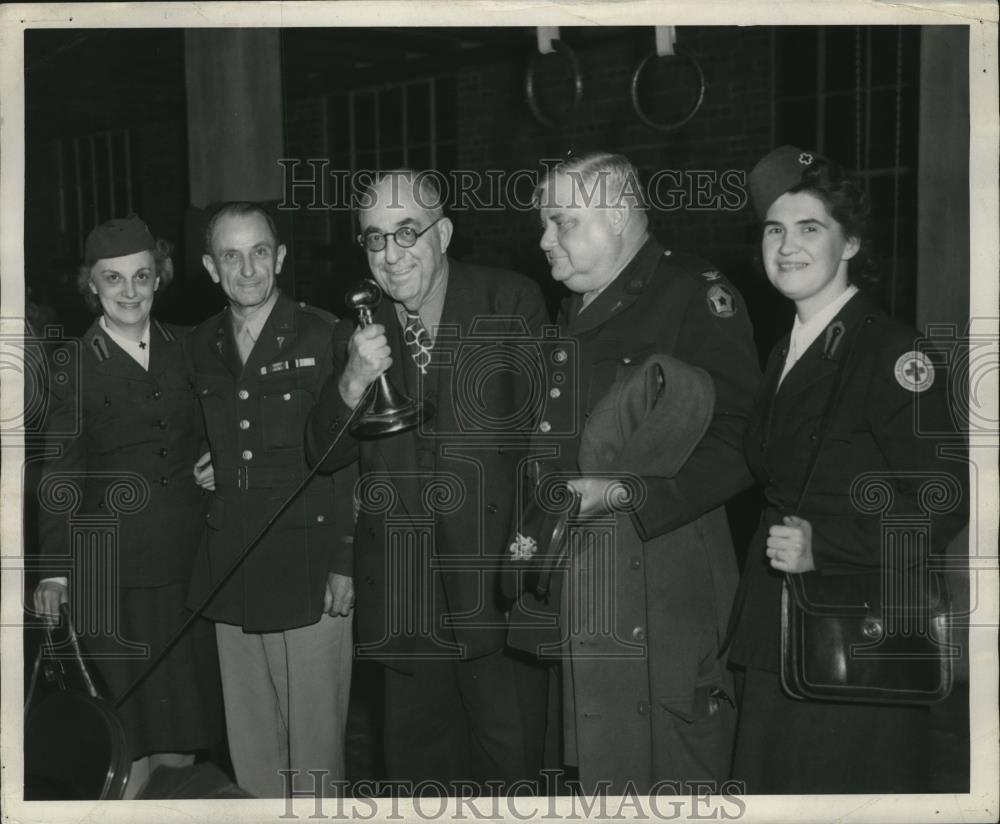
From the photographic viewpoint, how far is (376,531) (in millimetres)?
3475

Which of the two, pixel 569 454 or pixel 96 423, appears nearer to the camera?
pixel 569 454

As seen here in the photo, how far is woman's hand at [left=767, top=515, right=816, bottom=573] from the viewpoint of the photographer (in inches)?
117

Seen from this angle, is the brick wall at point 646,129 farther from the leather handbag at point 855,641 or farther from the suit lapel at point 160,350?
the leather handbag at point 855,641

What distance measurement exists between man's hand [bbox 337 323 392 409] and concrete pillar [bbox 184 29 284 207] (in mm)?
1007

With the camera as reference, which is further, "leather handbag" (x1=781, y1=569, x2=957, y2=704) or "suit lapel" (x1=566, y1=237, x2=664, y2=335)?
"suit lapel" (x1=566, y1=237, x2=664, y2=335)

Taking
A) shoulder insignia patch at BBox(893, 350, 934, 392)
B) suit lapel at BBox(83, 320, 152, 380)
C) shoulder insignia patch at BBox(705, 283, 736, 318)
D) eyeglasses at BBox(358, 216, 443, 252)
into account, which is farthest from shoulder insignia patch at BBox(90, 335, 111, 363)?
shoulder insignia patch at BBox(893, 350, 934, 392)

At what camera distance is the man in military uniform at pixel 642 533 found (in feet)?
10.2

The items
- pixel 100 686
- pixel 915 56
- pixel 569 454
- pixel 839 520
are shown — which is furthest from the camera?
pixel 915 56

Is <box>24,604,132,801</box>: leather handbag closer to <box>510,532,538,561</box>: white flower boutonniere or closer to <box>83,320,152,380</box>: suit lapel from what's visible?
<box>83,320,152,380</box>: suit lapel

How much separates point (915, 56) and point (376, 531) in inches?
168

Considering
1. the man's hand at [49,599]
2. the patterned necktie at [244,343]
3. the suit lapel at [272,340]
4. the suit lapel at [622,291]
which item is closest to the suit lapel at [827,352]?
the suit lapel at [622,291]

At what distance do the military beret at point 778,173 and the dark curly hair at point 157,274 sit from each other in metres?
1.87

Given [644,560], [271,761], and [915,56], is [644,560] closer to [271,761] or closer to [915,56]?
[271,761]

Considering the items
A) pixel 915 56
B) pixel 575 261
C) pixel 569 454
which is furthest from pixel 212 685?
pixel 915 56
